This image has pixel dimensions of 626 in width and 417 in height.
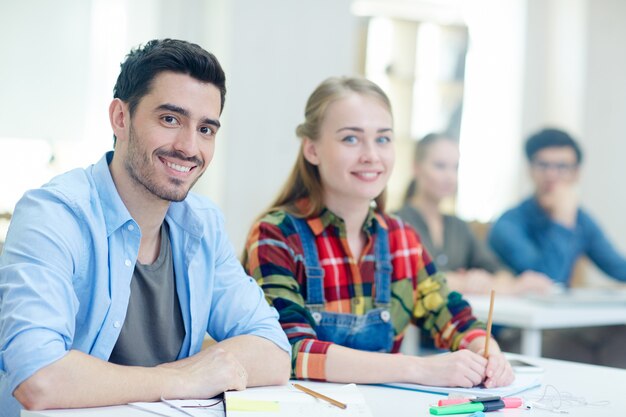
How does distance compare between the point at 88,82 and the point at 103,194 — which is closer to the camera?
the point at 103,194

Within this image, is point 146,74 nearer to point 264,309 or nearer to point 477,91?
point 264,309

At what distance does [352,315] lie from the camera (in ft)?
6.89

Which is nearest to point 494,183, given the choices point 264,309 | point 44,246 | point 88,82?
point 88,82

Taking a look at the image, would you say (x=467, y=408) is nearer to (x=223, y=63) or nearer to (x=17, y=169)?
(x=223, y=63)

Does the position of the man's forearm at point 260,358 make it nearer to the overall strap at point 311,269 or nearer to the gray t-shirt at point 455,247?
the overall strap at point 311,269

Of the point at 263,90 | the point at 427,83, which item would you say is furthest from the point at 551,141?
the point at 427,83

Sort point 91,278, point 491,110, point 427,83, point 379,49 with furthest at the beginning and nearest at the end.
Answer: point 491,110, point 427,83, point 379,49, point 91,278

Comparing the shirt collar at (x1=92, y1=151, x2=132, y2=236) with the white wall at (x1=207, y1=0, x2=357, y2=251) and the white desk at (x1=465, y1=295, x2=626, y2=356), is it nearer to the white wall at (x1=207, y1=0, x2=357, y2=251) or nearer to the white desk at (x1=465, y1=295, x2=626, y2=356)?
the white desk at (x1=465, y1=295, x2=626, y2=356)

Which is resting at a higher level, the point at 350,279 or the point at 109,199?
the point at 109,199

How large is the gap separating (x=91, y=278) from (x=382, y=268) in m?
0.83

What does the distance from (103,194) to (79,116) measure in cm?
296

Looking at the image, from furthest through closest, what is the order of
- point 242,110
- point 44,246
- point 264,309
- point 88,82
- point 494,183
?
point 494,183, point 88,82, point 242,110, point 264,309, point 44,246

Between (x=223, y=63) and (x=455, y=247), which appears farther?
(x=223, y=63)

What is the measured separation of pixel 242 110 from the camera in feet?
14.0
